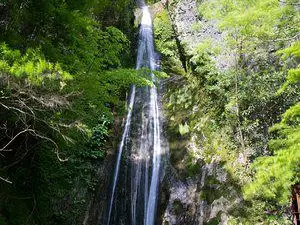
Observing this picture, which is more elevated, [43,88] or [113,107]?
[43,88]

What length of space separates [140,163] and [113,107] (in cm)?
322

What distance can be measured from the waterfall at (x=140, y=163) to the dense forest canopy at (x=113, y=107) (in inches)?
24.8

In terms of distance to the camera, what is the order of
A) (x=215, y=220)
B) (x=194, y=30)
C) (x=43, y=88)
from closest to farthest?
(x=43, y=88) → (x=215, y=220) → (x=194, y=30)

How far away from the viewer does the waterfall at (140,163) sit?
1136cm

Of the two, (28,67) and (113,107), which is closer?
(28,67)

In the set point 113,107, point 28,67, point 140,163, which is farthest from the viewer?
point 113,107

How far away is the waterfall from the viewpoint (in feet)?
37.3

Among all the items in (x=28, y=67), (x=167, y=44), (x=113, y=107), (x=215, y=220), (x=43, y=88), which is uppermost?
(x=28, y=67)

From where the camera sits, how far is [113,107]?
48.4 feet

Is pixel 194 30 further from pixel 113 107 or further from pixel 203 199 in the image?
pixel 203 199

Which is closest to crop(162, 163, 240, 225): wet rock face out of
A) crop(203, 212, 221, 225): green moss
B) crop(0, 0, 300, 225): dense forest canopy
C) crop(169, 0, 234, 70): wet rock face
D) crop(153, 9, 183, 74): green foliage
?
crop(203, 212, 221, 225): green moss

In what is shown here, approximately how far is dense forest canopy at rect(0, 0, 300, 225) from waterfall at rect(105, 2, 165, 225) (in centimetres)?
63

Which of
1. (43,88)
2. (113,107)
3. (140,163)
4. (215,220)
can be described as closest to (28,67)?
(43,88)

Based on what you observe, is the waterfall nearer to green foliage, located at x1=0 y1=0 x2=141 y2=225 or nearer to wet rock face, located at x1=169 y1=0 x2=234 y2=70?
wet rock face, located at x1=169 y1=0 x2=234 y2=70
